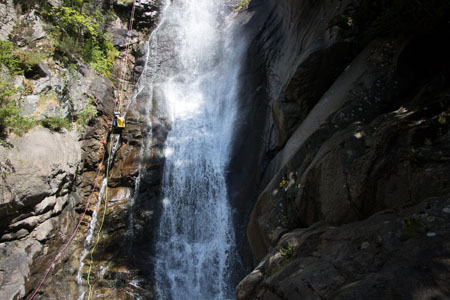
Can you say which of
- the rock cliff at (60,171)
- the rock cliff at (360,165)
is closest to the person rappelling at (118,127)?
the rock cliff at (60,171)

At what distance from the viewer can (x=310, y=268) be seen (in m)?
2.97

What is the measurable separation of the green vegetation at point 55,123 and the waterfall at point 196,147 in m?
3.50

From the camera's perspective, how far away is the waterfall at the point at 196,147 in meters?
7.87

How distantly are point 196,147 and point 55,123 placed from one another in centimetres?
467

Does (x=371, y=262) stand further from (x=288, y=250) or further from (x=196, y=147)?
(x=196, y=147)

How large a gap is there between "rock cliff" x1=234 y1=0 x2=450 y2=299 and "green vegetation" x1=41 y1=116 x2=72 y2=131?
6.62 metres

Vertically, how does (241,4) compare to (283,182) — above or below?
above

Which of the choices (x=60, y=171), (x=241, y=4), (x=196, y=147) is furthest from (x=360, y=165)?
(x=241, y=4)

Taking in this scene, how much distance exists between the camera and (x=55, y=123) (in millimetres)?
8430

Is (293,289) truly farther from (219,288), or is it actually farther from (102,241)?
(102,241)

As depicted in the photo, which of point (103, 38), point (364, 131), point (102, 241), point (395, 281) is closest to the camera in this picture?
point (395, 281)

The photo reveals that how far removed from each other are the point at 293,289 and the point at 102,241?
7.34 m

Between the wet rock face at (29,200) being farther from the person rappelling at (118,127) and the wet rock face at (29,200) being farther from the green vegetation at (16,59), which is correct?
the person rappelling at (118,127)

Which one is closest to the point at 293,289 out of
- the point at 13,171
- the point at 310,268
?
the point at 310,268
